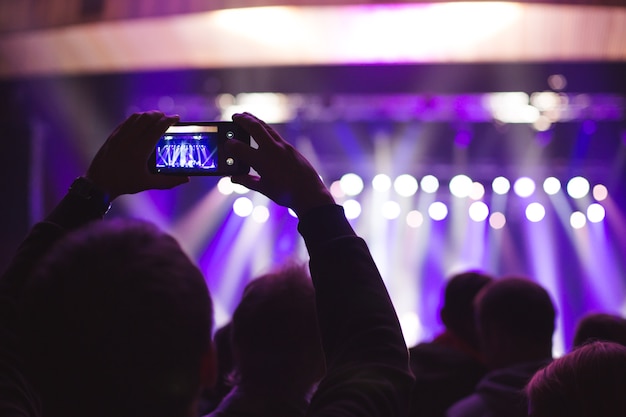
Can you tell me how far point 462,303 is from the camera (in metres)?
2.36

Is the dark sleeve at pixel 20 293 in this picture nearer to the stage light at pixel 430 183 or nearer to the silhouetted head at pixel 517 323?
the silhouetted head at pixel 517 323

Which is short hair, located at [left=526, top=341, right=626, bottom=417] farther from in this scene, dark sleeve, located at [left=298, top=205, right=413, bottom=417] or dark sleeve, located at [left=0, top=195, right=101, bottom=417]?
dark sleeve, located at [left=0, top=195, right=101, bottom=417]

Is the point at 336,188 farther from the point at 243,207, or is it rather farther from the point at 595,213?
the point at 595,213

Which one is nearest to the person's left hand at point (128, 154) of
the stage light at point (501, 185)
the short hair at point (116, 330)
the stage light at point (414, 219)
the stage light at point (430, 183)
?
the short hair at point (116, 330)

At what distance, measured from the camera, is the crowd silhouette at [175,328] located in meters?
0.67

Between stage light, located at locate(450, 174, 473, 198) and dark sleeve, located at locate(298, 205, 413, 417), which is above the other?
dark sleeve, located at locate(298, 205, 413, 417)

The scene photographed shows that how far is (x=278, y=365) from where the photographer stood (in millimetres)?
1149

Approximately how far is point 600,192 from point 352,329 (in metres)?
7.42

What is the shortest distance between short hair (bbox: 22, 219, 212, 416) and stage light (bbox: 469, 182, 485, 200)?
7.27m

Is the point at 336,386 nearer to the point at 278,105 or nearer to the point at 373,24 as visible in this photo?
the point at 373,24

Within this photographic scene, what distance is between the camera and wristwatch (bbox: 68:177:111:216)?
0.92 metres

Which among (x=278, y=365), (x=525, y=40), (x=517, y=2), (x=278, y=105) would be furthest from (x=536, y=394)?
(x=278, y=105)

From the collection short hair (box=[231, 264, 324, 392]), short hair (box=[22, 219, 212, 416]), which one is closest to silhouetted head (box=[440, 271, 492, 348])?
short hair (box=[231, 264, 324, 392])

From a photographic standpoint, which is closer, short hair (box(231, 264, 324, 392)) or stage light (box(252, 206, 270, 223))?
short hair (box(231, 264, 324, 392))
